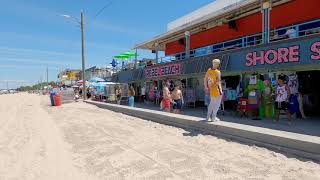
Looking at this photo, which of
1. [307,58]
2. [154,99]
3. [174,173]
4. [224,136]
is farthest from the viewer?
[154,99]

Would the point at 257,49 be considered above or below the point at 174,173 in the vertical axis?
above

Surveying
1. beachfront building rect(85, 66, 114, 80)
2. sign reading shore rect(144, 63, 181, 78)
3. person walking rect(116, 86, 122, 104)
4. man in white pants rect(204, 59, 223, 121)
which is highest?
beachfront building rect(85, 66, 114, 80)

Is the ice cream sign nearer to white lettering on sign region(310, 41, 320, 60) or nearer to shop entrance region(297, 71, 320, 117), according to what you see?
white lettering on sign region(310, 41, 320, 60)

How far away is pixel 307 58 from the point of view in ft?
40.0

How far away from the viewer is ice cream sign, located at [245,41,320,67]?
11.9 meters

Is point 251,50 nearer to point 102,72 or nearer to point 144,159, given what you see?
point 144,159

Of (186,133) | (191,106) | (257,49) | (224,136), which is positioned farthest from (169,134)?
(191,106)


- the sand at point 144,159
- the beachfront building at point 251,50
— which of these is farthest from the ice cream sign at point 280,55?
the sand at point 144,159

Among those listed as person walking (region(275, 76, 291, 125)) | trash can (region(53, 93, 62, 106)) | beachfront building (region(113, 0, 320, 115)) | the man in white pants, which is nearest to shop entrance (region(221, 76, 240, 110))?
beachfront building (region(113, 0, 320, 115))

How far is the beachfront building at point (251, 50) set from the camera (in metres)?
13.1

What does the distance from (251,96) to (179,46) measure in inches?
603

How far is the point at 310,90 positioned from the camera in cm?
1452

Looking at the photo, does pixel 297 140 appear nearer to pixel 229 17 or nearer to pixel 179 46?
pixel 229 17

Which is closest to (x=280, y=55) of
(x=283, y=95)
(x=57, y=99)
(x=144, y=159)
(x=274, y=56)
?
(x=274, y=56)
